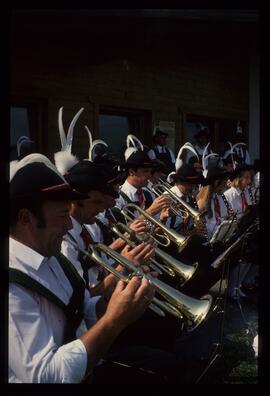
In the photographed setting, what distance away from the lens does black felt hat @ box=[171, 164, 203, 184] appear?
21.5 ft

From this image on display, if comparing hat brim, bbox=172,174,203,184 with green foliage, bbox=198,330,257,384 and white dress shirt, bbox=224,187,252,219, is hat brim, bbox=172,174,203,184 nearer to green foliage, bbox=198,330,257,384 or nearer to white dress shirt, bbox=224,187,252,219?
white dress shirt, bbox=224,187,252,219

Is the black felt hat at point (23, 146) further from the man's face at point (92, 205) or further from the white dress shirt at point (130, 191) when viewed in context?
the man's face at point (92, 205)

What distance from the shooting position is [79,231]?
3529 millimetres

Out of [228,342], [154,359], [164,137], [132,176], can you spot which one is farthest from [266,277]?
[164,137]

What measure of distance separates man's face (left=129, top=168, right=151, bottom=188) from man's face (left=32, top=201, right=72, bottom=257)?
3722 millimetres

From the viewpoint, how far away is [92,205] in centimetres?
357

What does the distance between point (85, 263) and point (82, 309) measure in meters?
0.81

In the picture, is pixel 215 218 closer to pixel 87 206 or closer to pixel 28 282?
pixel 87 206

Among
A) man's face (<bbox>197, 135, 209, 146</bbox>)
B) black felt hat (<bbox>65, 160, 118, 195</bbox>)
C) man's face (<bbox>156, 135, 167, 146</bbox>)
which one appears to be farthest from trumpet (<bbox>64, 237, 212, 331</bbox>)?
man's face (<bbox>197, 135, 209, 146</bbox>)

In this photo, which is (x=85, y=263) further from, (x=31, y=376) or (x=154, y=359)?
(x=31, y=376)

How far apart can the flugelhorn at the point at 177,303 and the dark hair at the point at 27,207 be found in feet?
2.19

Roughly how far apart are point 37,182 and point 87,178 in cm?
132

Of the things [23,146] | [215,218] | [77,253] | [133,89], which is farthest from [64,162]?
[133,89]

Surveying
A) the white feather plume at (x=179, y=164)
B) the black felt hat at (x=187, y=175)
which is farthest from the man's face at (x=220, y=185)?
the white feather plume at (x=179, y=164)
